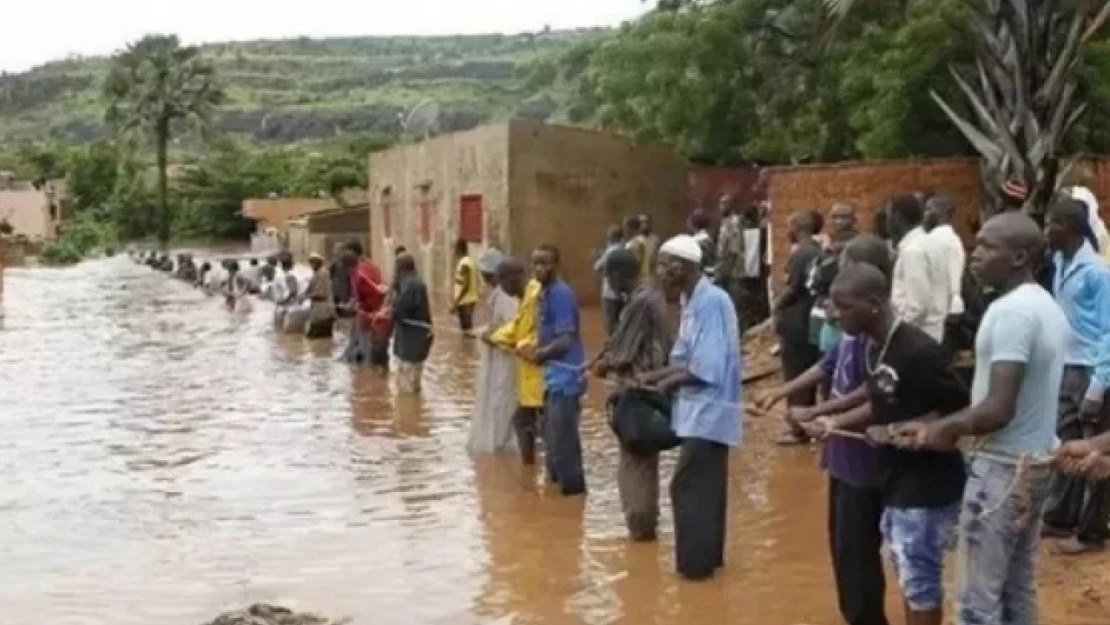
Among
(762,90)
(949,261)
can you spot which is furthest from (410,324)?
(762,90)

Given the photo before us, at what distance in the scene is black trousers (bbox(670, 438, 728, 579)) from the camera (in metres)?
8.45

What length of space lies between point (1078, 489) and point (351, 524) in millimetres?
4231

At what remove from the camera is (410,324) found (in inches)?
635

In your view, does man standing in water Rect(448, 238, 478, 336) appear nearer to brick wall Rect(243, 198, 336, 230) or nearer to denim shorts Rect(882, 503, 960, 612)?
denim shorts Rect(882, 503, 960, 612)

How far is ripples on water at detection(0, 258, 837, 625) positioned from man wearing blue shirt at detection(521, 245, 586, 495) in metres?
0.24

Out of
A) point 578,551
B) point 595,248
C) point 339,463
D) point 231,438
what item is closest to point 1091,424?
point 578,551

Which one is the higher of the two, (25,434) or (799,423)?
(799,423)

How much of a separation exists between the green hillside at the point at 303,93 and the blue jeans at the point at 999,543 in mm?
104240

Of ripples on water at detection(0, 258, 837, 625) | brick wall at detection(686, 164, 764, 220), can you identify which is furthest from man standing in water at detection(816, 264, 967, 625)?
brick wall at detection(686, 164, 764, 220)

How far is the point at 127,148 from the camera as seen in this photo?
85.1m

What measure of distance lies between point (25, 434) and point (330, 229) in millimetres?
32501

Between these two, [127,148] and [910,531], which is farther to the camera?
[127,148]

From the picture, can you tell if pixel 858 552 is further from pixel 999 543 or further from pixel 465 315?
pixel 465 315

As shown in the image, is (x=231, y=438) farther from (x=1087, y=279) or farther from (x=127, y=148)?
(x=127, y=148)
